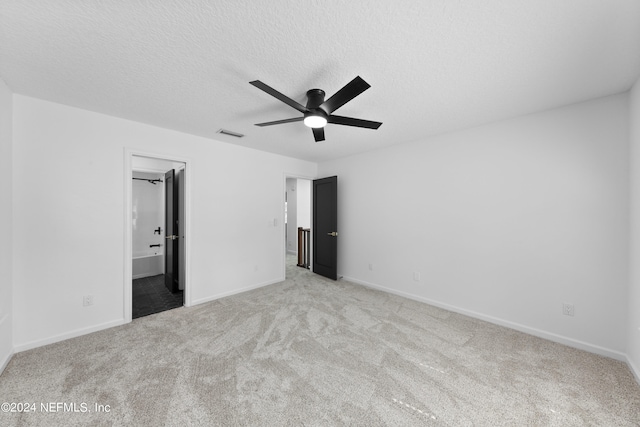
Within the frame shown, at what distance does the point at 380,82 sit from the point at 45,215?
3610mm

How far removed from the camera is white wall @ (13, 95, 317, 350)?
2334mm

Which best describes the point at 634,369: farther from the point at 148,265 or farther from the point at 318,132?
the point at 148,265

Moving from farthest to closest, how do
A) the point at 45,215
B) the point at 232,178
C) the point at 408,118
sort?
A: 1. the point at 232,178
2. the point at 408,118
3. the point at 45,215

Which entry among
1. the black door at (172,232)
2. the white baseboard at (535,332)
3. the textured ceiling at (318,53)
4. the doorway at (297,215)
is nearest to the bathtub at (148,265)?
the black door at (172,232)

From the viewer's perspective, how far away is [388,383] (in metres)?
1.88

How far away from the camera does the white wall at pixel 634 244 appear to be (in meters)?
1.99

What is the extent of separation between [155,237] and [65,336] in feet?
10.8

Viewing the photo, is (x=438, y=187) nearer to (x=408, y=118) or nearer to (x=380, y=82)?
(x=408, y=118)

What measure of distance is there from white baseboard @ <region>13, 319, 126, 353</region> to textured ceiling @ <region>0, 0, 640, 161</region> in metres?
2.47

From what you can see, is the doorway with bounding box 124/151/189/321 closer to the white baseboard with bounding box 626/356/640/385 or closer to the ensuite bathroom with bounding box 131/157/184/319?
the ensuite bathroom with bounding box 131/157/184/319

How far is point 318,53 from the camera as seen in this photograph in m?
1.66

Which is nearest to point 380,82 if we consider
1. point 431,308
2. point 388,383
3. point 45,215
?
point 388,383

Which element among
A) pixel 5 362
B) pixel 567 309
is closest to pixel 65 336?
pixel 5 362

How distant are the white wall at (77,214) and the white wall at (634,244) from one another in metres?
4.67
